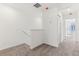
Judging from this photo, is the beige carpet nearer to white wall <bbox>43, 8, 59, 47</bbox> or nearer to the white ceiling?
white wall <bbox>43, 8, 59, 47</bbox>

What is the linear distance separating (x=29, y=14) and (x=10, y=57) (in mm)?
821

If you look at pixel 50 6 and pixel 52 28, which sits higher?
pixel 50 6

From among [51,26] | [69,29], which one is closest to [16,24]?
[51,26]

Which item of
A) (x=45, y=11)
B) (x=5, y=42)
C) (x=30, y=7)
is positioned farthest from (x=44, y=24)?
(x=5, y=42)

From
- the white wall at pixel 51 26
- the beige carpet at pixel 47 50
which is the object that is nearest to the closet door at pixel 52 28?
the white wall at pixel 51 26

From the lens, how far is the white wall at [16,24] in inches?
56.7

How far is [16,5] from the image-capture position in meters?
1.49

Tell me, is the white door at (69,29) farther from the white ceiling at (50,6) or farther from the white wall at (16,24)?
the white wall at (16,24)

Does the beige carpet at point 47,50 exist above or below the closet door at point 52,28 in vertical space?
below

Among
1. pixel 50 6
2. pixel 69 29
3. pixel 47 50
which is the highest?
pixel 50 6

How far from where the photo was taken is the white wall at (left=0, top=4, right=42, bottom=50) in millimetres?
1441

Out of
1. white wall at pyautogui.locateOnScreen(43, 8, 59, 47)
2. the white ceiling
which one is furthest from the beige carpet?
the white ceiling

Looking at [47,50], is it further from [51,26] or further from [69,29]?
[69,29]

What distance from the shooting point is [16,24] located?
1527mm
